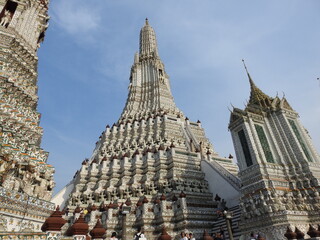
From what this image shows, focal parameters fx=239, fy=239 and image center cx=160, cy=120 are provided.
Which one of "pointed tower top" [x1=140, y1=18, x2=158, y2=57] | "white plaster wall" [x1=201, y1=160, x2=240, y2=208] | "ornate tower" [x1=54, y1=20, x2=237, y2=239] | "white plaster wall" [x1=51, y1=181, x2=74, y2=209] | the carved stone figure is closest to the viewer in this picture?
the carved stone figure

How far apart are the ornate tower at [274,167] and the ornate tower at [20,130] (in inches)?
471

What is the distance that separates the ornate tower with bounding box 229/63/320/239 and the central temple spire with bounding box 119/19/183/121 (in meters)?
18.9

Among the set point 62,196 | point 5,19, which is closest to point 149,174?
point 62,196

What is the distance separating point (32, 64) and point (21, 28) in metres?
2.87

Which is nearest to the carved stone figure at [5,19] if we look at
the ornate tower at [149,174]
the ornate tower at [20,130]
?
the ornate tower at [20,130]

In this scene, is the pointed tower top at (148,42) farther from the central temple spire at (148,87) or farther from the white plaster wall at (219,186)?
the white plaster wall at (219,186)

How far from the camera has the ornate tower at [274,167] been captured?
14.3 metres

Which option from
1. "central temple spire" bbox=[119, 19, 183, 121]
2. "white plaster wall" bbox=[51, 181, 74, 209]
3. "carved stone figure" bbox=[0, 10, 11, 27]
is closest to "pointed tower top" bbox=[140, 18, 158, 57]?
"central temple spire" bbox=[119, 19, 183, 121]

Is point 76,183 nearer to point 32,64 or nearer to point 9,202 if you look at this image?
point 32,64

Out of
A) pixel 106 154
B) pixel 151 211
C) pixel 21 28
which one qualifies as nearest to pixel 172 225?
pixel 151 211

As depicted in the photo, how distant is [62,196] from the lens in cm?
2584

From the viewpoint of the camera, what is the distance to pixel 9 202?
8773mm

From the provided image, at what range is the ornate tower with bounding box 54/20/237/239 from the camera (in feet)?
59.7

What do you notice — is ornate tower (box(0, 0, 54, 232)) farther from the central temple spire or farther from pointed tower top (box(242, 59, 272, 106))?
the central temple spire
